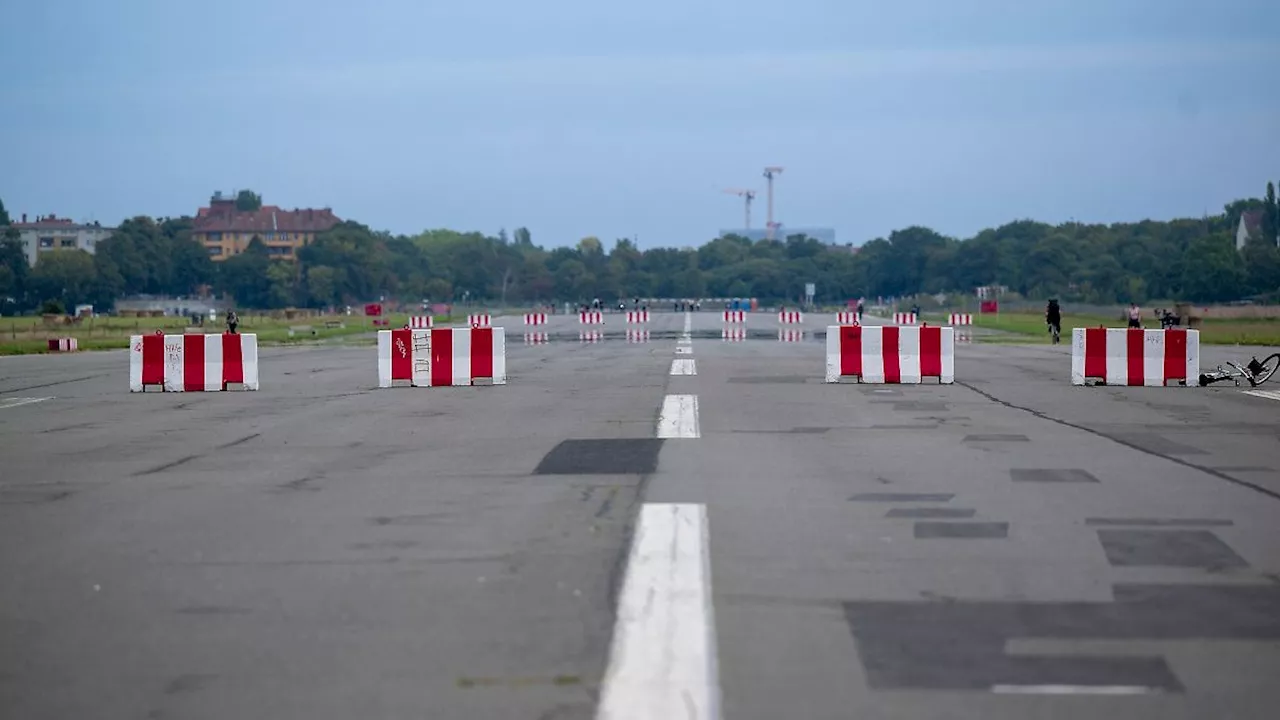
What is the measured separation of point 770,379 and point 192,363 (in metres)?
9.56

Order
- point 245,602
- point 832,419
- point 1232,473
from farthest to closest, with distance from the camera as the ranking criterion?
point 832,419
point 1232,473
point 245,602

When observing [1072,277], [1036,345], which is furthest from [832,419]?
[1072,277]

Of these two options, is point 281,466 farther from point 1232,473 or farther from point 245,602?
point 1232,473

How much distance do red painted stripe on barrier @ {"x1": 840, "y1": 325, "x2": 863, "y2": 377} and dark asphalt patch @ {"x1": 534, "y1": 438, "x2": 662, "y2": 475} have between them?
33.4ft

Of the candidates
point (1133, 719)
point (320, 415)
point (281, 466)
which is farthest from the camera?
point (320, 415)

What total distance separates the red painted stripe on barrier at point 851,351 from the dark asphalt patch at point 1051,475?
11959 millimetres

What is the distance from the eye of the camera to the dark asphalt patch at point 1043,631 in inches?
250

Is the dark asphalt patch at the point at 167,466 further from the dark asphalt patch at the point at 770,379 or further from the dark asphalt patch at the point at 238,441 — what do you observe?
the dark asphalt patch at the point at 770,379

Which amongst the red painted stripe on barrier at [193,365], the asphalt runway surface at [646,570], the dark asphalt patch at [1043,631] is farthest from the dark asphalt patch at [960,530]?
the red painted stripe on barrier at [193,365]

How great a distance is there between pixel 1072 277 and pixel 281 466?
152764 millimetres

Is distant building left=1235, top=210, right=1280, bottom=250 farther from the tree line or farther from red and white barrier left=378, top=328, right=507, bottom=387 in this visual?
red and white barrier left=378, top=328, right=507, bottom=387

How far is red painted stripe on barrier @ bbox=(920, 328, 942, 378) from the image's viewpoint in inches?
961

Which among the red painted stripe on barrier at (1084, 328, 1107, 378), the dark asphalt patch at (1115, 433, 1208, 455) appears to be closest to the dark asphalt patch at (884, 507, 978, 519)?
the dark asphalt patch at (1115, 433, 1208, 455)

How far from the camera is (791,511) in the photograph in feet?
34.3
